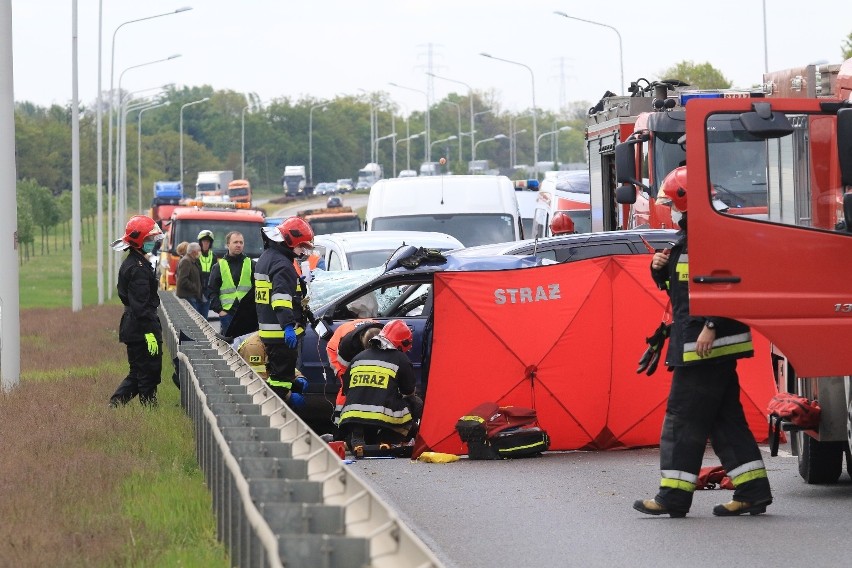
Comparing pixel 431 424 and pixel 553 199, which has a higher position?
pixel 553 199

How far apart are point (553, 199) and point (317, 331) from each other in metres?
20.7

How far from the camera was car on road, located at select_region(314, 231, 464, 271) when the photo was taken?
20.9 m

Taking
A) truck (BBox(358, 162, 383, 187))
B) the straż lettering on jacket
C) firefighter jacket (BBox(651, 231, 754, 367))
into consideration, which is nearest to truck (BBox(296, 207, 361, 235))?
the straż lettering on jacket

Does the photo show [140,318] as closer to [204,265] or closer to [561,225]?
[561,225]

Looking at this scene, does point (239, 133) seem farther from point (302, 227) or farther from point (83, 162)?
point (302, 227)

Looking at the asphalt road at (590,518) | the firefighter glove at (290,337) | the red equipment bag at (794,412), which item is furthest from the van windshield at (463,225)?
the red equipment bag at (794,412)

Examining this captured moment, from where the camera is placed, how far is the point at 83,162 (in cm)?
9688

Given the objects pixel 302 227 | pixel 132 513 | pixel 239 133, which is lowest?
pixel 132 513

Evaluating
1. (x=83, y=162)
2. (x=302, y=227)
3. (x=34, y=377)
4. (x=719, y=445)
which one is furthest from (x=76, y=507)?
(x=83, y=162)

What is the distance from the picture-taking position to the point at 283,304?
45.9ft

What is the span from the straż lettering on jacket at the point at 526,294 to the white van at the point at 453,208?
39.3 feet

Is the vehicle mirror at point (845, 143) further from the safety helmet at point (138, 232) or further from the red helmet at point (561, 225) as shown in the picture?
the red helmet at point (561, 225)

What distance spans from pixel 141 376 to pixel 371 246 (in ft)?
21.6

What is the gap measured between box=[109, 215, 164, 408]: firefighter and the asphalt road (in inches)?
104
